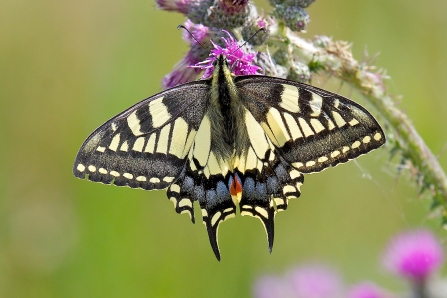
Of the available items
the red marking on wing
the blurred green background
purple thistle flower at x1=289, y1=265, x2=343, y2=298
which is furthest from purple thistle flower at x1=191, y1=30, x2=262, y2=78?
the blurred green background

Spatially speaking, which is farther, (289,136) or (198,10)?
(198,10)

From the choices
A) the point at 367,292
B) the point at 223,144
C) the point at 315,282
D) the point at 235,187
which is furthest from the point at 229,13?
the point at 315,282

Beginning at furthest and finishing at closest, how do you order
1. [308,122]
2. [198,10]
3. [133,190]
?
[133,190] → [198,10] → [308,122]

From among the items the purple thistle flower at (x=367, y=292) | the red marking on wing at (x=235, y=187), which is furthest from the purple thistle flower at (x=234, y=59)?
the purple thistle flower at (x=367, y=292)

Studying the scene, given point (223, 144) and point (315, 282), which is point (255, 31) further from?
point (315, 282)

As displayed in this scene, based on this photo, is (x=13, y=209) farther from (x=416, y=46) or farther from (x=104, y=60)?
(x=416, y=46)
